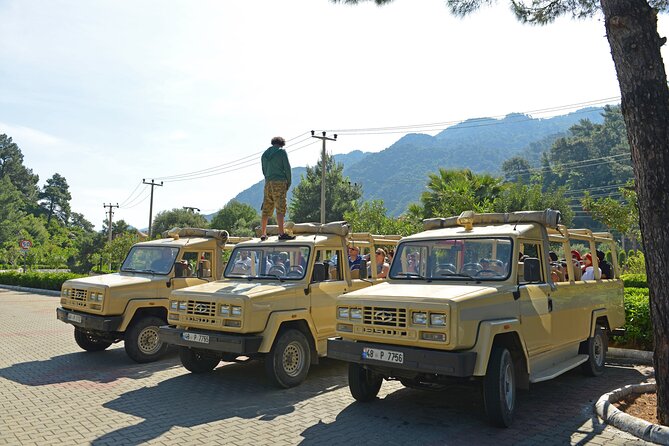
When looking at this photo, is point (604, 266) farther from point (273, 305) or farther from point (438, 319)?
point (273, 305)

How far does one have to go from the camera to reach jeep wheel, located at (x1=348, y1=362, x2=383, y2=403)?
654 centimetres

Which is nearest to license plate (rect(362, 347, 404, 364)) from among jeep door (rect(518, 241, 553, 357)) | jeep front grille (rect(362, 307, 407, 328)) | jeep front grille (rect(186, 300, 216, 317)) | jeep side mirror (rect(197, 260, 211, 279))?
jeep front grille (rect(362, 307, 407, 328))

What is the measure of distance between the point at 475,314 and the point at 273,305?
301 centimetres

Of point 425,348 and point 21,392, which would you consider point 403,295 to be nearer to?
point 425,348

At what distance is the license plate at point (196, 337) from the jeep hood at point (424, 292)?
7.48 feet

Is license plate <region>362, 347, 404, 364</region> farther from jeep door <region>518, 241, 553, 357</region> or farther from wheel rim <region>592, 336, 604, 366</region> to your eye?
wheel rim <region>592, 336, 604, 366</region>

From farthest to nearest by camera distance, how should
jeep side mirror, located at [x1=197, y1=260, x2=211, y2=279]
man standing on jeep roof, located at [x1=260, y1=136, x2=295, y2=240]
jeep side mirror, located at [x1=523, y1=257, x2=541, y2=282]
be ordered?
1. jeep side mirror, located at [x1=197, y1=260, x2=211, y2=279]
2. man standing on jeep roof, located at [x1=260, y1=136, x2=295, y2=240]
3. jeep side mirror, located at [x1=523, y1=257, x2=541, y2=282]

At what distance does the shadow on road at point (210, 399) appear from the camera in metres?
5.88

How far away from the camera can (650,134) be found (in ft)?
18.4

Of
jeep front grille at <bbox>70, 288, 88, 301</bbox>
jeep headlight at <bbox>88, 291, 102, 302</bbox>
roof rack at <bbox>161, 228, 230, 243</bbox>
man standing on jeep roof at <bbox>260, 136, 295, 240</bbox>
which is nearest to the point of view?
jeep headlight at <bbox>88, 291, 102, 302</bbox>

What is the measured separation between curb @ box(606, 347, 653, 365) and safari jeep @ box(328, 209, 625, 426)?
1.71 metres

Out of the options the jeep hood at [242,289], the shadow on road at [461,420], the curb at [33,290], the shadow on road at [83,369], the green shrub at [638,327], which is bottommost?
the shadow on road at [83,369]

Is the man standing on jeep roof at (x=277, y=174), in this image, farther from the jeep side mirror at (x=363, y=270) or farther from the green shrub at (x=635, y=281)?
the green shrub at (x=635, y=281)

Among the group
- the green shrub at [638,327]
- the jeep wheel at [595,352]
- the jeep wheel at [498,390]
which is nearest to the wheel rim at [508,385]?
the jeep wheel at [498,390]
